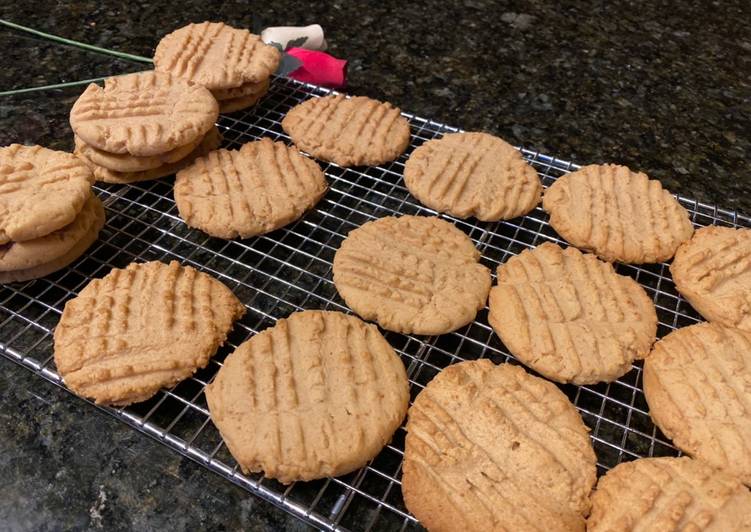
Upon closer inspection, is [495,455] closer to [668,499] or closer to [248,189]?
[668,499]

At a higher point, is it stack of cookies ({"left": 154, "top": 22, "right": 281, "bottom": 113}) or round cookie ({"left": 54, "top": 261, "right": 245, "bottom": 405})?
stack of cookies ({"left": 154, "top": 22, "right": 281, "bottom": 113})

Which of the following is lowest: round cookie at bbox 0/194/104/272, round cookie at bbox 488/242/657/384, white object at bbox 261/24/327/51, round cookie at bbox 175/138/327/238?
round cookie at bbox 488/242/657/384

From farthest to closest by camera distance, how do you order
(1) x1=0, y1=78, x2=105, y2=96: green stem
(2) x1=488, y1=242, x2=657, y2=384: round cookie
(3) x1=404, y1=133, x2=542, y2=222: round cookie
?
(1) x1=0, y1=78, x2=105, y2=96: green stem
(3) x1=404, y1=133, x2=542, y2=222: round cookie
(2) x1=488, y1=242, x2=657, y2=384: round cookie

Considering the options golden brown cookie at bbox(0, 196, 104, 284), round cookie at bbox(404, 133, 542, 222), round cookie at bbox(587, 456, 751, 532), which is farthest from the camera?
round cookie at bbox(404, 133, 542, 222)

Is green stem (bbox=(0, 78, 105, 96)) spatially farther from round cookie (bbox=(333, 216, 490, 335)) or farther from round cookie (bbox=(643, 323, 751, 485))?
round cookie (bbox=(643, 323, 751, 485))

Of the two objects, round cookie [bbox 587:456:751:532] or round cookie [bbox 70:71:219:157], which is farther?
round cookie [bbox 70:71:219:157]

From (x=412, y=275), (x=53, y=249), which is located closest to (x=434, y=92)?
(x=412, y=275)

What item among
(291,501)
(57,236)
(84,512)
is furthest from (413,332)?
(57,236)

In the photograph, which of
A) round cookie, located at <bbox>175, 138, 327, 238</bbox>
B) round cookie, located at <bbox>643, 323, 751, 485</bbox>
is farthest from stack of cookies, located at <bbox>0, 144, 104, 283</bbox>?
round cookie, located at <bbox>643, 323, 751, 485</bbox>
